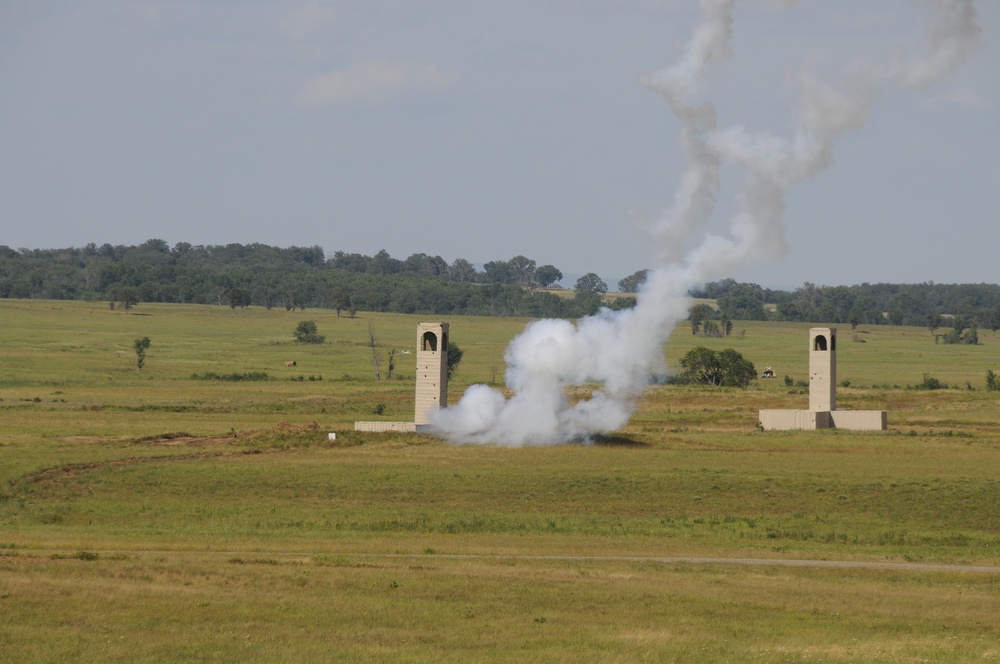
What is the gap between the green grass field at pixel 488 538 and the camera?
30312 mm

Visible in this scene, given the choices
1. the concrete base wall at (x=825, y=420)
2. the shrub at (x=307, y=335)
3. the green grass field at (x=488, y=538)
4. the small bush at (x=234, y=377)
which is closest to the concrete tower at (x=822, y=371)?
the concrete base wall at (x=825, y=420)

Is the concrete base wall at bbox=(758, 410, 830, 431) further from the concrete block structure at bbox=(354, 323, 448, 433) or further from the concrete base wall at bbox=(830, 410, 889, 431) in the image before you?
the concrete block structure at bbox=(354, 323, 448, 433)

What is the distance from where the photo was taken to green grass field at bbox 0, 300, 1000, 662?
99.5 ft

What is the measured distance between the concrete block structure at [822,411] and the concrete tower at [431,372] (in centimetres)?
1942

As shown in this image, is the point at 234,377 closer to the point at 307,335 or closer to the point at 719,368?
the point at 719,368

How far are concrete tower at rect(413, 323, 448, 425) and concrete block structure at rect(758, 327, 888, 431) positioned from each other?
1942 centimetres

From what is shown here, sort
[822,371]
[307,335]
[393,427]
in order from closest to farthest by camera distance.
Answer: [393,427], [822,371], [307,335]

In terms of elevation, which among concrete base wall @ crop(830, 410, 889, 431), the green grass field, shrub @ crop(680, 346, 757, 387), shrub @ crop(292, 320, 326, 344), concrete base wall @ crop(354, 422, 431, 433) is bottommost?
the green grass field

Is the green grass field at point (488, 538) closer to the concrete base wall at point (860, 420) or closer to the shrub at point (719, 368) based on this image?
the concrete base wall at point (860, 420)

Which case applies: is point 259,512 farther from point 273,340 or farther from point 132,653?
point 273,340

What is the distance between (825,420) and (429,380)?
2297 centimetres

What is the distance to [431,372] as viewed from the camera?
74.2 meters

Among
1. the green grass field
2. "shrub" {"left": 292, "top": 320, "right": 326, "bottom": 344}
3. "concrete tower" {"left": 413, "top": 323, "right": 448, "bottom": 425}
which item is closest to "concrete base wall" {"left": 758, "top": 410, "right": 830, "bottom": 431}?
the green grass field

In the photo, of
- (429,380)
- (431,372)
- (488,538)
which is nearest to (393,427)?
(429,380)
